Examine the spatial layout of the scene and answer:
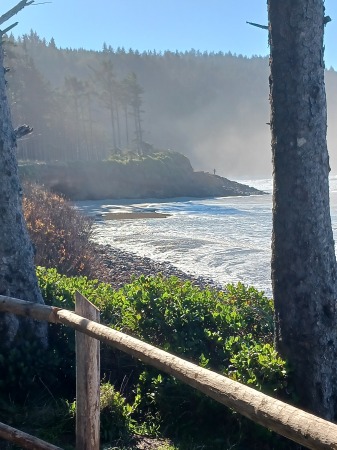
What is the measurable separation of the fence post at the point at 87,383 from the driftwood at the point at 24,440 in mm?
293

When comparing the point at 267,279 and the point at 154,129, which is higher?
the point at 154,129

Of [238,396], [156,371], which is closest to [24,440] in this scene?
[238,396]

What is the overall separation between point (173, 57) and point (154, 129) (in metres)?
40.0

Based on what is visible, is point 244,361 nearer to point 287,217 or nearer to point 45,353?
point 287,217

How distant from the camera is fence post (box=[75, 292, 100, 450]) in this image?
3.93m

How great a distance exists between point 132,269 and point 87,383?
13862mm

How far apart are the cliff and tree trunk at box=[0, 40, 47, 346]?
47.1m

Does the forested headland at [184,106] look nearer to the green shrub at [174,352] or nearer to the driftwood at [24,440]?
the green shrub at [174,352]

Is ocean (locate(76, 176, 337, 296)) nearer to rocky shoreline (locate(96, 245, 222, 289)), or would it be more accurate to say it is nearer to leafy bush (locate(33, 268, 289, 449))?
rocky shoreline (locate(96, 245, 222, 289))

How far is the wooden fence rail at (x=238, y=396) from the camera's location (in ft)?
7.48

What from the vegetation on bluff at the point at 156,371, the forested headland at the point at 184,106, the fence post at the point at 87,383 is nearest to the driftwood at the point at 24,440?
the fence post at the point at 87,383

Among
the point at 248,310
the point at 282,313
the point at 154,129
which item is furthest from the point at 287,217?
the point at 154,129

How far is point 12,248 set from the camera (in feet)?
20.8

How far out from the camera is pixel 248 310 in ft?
23.1
